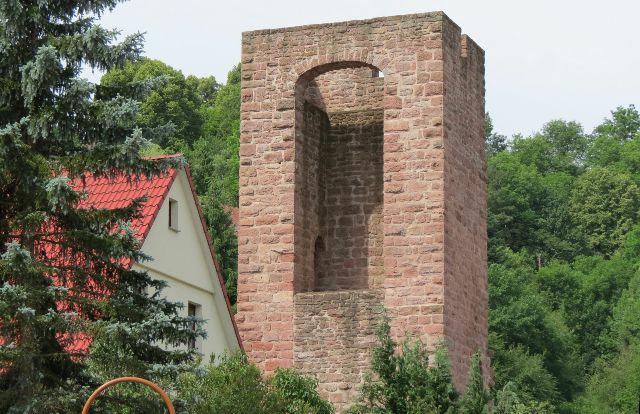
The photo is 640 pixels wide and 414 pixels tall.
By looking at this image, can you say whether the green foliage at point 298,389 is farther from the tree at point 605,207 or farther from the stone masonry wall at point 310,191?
the tree at point 605,207

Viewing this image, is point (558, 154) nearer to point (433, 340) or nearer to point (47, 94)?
point (433, 340)

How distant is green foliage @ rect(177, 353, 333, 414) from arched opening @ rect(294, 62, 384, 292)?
9.05ft

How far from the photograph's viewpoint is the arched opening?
27.8 meters

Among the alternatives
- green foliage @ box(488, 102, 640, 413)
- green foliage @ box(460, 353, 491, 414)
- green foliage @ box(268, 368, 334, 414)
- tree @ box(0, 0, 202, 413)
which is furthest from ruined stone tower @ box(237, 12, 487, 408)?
green foliage @ box(488, 102, 640, 413)

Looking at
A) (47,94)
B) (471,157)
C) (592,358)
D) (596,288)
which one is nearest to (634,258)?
(596,288)

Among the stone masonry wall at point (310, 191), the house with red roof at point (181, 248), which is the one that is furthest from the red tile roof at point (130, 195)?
the stone masonry wall at point (310, 191)

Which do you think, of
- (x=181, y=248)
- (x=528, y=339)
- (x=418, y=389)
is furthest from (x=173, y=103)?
(x=418, y=389)

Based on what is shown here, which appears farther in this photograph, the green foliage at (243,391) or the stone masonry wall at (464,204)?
the stone masonry wall at (464,204)

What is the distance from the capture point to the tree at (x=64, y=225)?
18.4 meters

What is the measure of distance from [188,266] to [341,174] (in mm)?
2565

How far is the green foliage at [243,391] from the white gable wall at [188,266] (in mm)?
2925

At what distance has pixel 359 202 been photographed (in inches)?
1122

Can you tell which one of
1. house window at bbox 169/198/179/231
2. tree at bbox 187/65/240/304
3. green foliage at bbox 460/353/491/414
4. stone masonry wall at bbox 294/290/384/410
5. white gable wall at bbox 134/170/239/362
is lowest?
green foliage at bbox 460/353/491/414

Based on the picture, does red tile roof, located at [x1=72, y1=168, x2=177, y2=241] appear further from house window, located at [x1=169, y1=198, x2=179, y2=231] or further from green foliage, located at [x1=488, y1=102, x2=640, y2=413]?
green foliage, located at [x1=488, y1=102, x2=640, y2=413]
